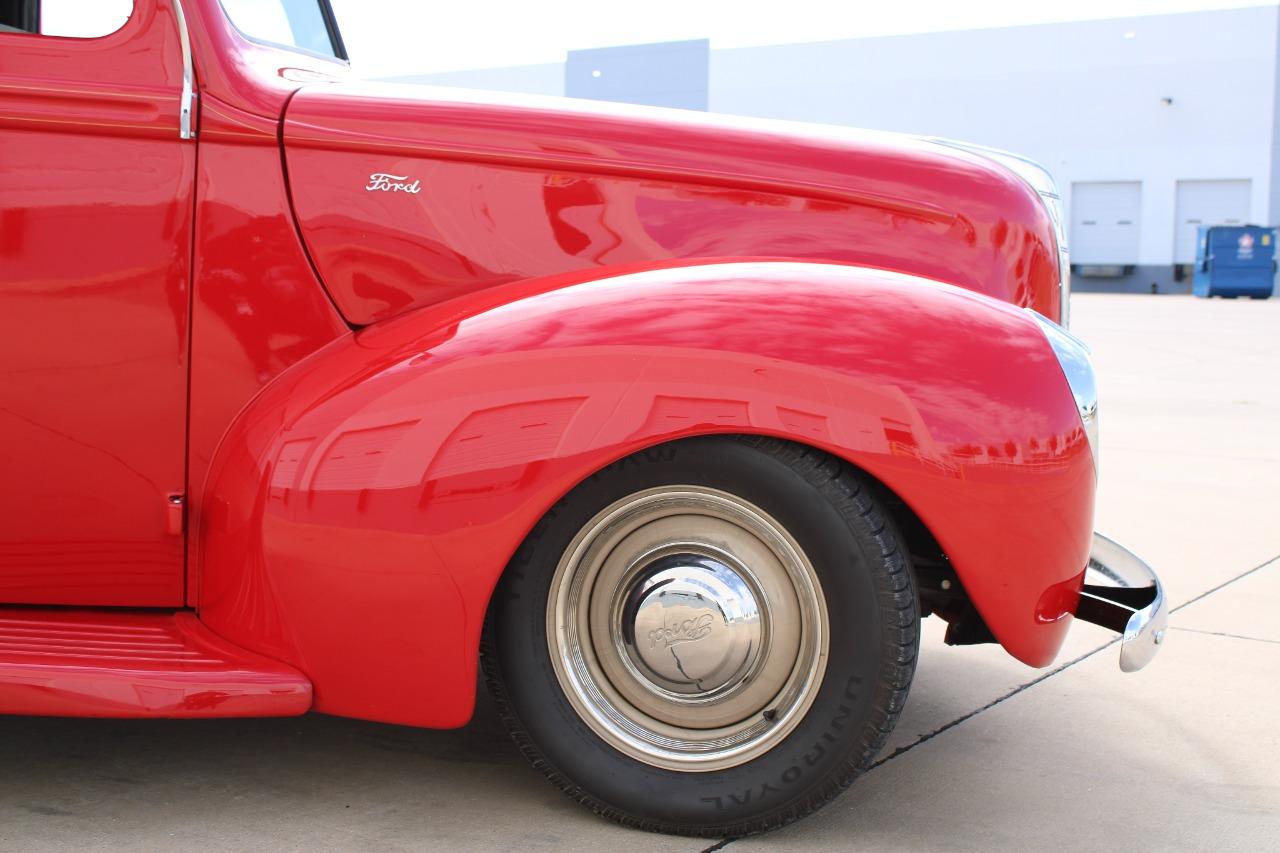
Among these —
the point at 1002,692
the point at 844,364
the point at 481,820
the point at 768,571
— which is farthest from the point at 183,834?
the point at 1002,692

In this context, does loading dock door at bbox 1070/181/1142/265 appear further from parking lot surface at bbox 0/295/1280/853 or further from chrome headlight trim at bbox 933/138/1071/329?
chrome headlight trim at bbox 933/138/1071/329

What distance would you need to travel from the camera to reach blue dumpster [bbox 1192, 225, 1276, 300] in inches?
1243

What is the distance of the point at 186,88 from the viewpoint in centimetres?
254

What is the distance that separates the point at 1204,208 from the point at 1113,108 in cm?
371

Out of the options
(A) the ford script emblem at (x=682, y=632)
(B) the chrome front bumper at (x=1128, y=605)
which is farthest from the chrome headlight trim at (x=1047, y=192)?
(A) the ford script emblem at (x=682, y=632)

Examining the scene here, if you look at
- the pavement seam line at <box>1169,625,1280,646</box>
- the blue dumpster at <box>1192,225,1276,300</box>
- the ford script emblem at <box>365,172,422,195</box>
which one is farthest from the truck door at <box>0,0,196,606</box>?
the blue dumpster at <box>1192,225,1276,300</box>

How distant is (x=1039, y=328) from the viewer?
96.7 inches

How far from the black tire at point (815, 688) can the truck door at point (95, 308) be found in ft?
2.42

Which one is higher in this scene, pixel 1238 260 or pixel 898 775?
pixel 1238 260

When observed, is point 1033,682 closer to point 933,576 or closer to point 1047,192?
point 933,576

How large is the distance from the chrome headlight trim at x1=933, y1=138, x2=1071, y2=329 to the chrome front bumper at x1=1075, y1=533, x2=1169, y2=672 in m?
0.56

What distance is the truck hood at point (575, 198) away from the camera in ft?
8.59

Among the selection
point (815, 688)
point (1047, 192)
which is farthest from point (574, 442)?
point (1047, 192)

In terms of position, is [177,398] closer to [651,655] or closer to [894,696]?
[651,655]
